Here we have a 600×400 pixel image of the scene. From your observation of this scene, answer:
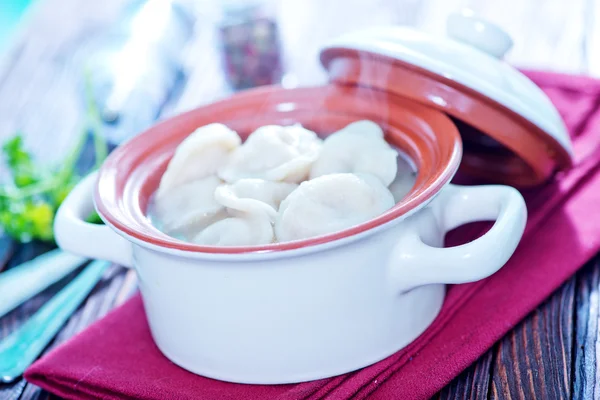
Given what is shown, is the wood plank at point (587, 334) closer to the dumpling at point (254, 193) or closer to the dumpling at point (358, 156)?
the dumpling at point (358, 156)

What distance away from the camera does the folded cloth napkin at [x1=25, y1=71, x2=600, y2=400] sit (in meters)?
0.89

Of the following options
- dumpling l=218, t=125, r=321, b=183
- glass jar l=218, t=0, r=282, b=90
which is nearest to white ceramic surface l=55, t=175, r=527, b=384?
dumpling l=218, t=125, r=321, b=183

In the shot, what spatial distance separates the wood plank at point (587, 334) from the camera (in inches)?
34.3

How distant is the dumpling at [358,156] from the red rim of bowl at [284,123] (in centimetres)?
5

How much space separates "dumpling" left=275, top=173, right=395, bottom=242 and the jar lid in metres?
0.23

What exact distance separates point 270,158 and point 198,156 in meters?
0.11

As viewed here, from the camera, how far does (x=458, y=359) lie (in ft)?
3.00

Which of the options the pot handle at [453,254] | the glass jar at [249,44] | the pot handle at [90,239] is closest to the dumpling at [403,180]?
the pot handle at [453,254]

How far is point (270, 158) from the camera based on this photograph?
1084 mm

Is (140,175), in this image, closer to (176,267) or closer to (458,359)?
(176,267)

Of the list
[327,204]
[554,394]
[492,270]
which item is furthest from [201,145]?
[554,394]

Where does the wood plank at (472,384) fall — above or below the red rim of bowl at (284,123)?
below

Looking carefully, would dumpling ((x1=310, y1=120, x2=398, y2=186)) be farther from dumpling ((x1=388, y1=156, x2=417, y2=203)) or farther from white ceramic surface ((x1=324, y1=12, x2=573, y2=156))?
white ceramic surface ((x1=324, y1=12, x2=573, y2=156))

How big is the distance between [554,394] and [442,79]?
1.59 ft
